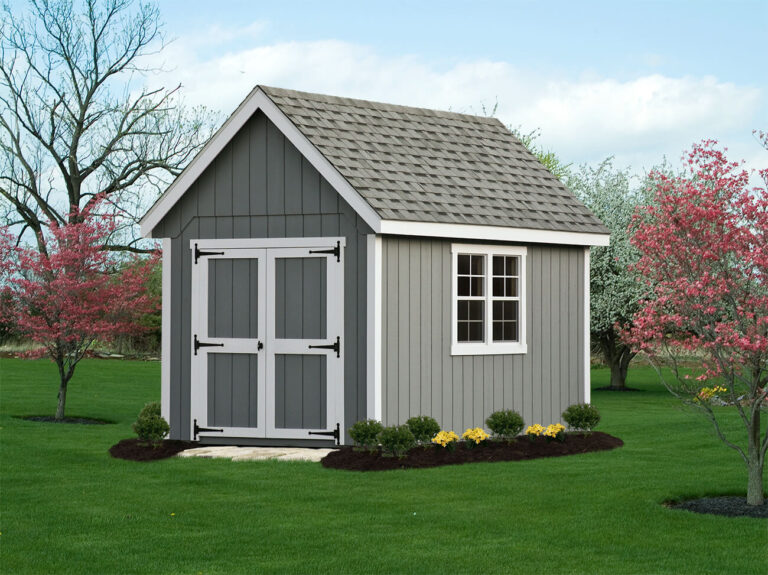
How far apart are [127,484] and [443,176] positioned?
19.9ft

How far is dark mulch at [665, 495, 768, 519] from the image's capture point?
1016 centimetres

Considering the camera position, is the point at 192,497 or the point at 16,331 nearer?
the point at 192,497

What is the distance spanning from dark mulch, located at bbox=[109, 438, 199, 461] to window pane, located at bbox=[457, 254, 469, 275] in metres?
4.12

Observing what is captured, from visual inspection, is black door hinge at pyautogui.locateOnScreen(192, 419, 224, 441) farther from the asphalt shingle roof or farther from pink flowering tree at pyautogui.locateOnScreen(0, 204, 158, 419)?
pink flowering tree at pyautogui.locateOnScreen(0, 204, 158, 419)

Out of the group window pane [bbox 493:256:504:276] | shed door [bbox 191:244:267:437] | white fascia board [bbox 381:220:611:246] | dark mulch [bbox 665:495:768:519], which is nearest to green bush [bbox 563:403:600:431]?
window pane [bbox 493:256:504:276]

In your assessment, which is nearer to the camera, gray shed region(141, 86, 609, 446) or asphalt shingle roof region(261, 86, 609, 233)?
gray shed region(141, 86, 609, 446)

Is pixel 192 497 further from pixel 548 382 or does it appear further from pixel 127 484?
pixel 548 382

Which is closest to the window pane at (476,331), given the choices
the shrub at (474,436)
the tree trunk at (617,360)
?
the shrub at (474,436)

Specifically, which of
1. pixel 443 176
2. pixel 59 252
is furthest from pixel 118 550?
pixel 59 252

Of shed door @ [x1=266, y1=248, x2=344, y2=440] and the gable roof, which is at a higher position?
the gable roof

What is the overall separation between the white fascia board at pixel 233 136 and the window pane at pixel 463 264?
1.78 m

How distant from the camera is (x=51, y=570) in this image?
8.36m

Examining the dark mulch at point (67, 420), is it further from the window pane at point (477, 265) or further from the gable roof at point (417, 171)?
the window pane at point (477, 265)

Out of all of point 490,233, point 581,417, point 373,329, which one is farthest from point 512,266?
point 373,329
